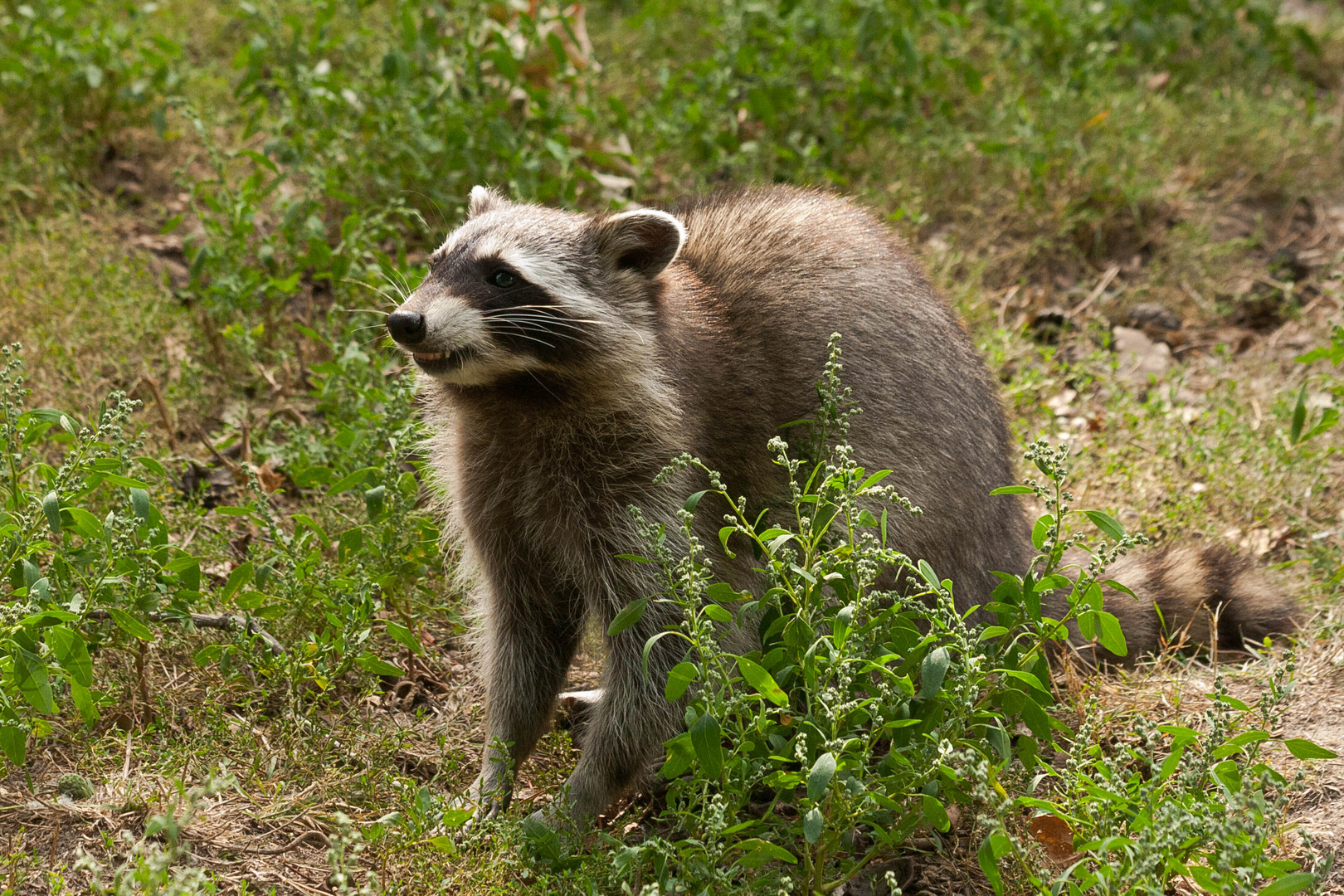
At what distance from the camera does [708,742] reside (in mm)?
2543

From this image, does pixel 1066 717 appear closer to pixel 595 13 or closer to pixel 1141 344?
pixel 1141 344

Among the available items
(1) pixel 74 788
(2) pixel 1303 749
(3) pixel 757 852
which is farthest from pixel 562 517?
Result: (2) pixel 1303 749

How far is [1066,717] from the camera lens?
11.8 feet

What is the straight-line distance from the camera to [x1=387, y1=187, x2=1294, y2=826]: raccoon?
329 centimetres

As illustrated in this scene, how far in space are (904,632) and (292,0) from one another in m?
5.18

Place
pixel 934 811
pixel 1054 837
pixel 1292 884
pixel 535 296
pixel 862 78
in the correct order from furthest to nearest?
pixel 862 78
pixel 535 296
pixel 1054 837
pixel 934 811
pixel 1292 884

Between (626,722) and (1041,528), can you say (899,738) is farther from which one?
(626,722)

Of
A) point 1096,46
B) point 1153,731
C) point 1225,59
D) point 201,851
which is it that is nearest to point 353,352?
point 201,851

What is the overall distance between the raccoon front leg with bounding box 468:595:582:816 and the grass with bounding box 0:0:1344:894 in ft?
0.45

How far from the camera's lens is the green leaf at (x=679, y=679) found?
101 inches

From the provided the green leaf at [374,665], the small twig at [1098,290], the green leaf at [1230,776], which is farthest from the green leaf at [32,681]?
the small twig at [1098,290]

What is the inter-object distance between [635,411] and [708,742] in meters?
1.08

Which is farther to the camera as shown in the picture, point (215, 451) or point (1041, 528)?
point (215, 451)

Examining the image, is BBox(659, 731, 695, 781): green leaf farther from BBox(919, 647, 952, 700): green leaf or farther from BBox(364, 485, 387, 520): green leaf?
BBox(364, 485, 387, 520): green leaf
